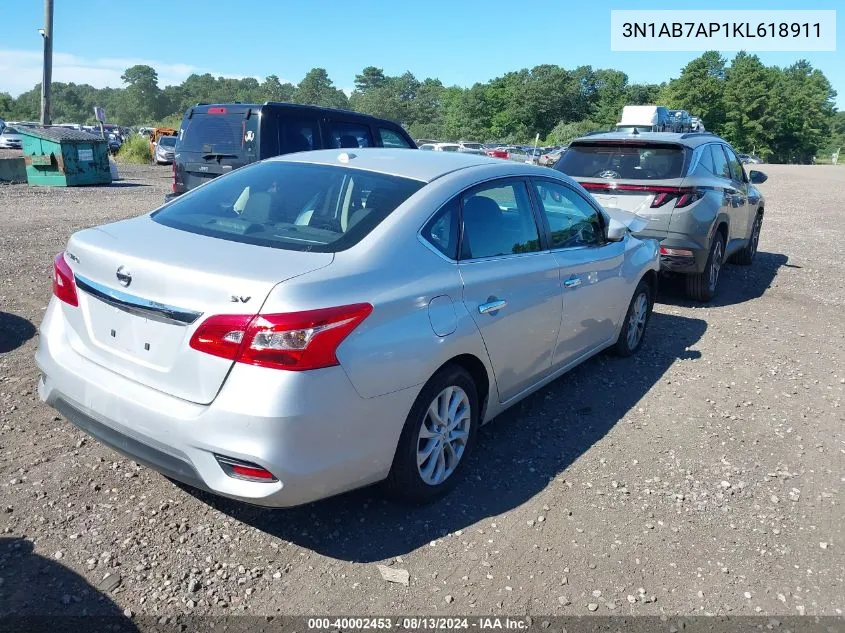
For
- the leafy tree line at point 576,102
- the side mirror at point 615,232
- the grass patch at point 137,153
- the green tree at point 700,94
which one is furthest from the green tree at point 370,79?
the side mirror at point 615,232

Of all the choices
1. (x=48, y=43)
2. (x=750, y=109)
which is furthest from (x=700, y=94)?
(x=48, y=43)

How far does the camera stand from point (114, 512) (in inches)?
123

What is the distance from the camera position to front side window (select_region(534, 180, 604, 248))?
4.23 metres

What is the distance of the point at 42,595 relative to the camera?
2.58 metres

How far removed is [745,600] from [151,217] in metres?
3.30

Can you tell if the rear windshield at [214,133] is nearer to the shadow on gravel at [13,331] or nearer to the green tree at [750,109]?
the shadow on gravel at [13,331]

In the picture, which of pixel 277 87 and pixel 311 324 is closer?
pixel 311 324

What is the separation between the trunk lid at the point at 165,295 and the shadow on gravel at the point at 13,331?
7.95 ft

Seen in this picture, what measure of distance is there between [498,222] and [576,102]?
363ft

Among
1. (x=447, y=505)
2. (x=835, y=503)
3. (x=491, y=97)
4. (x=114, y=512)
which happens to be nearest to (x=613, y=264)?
(x=835, y=503)

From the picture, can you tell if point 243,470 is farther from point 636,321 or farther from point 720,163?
point 720,163

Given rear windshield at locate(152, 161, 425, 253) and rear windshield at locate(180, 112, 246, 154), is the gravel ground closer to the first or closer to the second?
rear windshield at locate(152, 161, 425, 253)

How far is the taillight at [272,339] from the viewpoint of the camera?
247cm

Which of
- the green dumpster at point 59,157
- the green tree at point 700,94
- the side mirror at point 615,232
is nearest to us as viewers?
the side mirror at point 615,232
